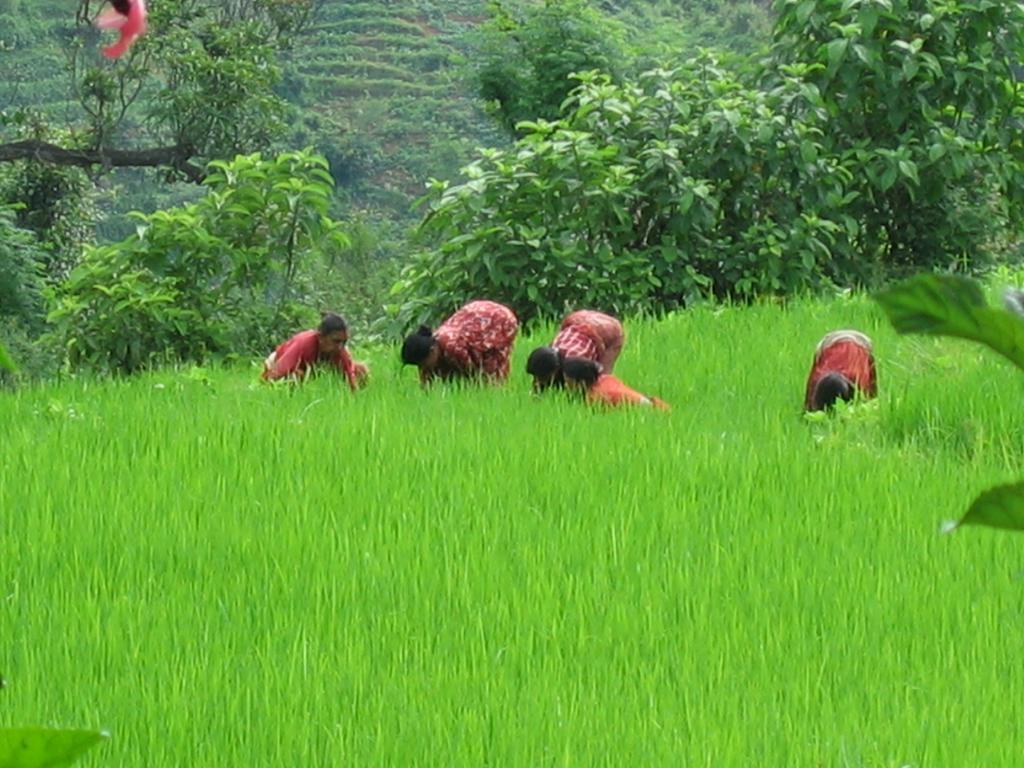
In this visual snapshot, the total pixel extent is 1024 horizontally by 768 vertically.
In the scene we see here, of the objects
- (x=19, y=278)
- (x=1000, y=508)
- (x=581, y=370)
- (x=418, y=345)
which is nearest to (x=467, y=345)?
(x=418, y=345)

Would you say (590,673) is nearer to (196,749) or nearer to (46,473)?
(196,749)

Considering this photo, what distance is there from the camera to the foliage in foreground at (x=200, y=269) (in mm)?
7223

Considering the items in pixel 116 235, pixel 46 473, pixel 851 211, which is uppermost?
pixel 851 211

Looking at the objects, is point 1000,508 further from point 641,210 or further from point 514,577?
point 641,210

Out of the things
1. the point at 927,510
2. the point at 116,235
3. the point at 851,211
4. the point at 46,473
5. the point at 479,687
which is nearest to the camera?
the point at 479,687

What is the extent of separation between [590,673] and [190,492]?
1.63 meters

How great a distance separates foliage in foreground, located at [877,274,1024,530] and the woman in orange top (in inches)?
187

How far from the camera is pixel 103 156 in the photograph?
12859 millimetres

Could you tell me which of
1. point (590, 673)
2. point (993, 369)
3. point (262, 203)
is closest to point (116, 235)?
point (262, 203)

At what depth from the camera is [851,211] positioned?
26.2 feet

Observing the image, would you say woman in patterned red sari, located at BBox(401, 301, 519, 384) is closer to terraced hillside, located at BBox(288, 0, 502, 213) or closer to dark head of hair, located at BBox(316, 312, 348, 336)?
dark head of hair, located at BBox(316, 312, 348, 336)

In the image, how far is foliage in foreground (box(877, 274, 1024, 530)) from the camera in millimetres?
460

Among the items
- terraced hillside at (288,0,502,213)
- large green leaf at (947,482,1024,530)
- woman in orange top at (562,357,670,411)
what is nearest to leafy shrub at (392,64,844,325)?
woman in orange top at (562,357,670,411)

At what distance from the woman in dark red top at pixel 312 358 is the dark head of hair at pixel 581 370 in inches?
32.8
